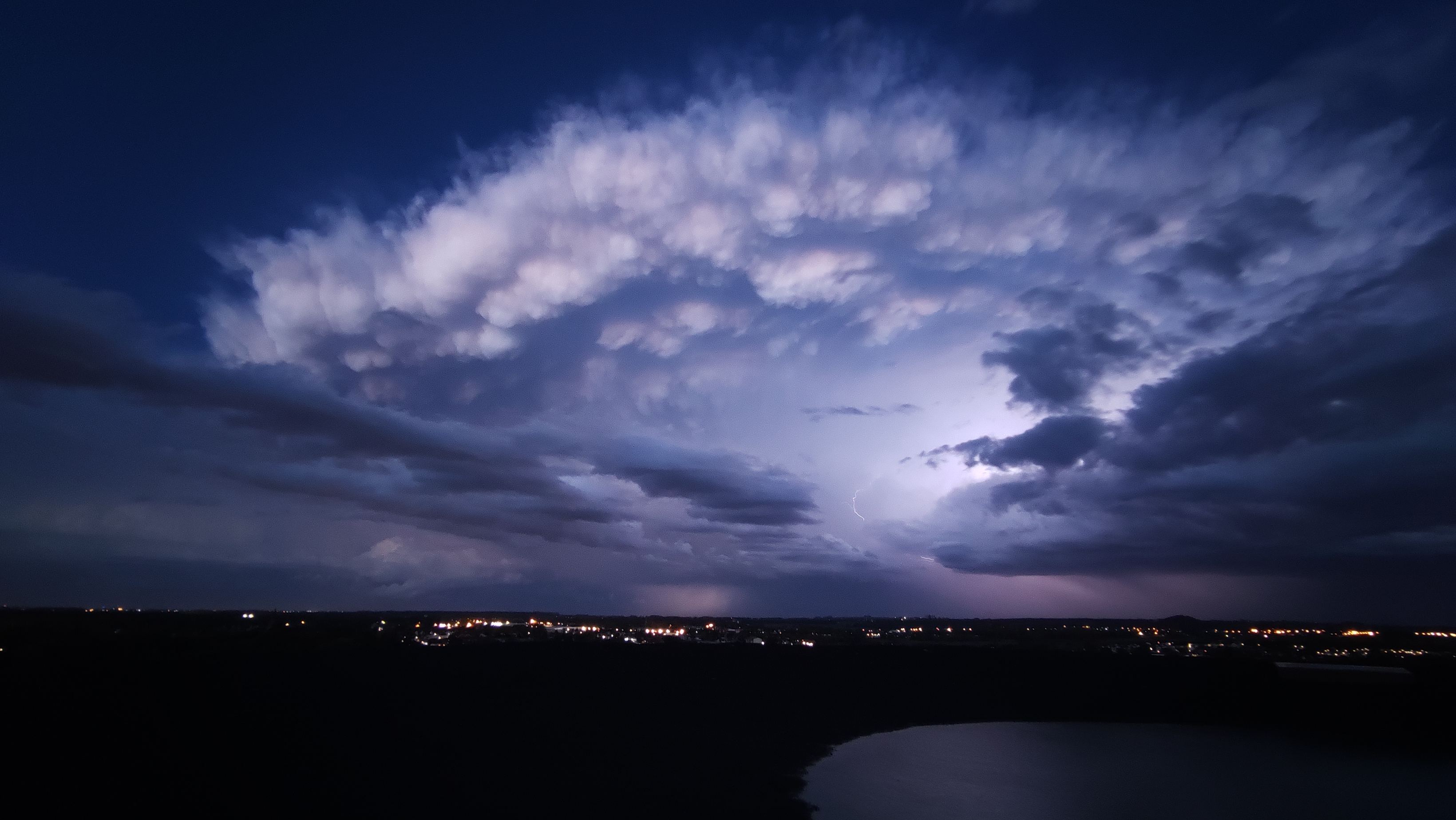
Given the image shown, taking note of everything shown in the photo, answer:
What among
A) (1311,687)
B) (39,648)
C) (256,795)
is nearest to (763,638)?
(1311,687)

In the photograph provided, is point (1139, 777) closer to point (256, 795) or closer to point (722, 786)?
point (722, 786)

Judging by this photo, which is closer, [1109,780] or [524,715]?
[1109,780]

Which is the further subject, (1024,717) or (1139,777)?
(1024,717)

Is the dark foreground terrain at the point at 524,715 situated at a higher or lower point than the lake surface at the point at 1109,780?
higher

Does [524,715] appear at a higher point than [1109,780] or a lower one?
higher

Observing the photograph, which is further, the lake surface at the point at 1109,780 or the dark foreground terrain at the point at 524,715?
the lake surface at the point at 1109,780
